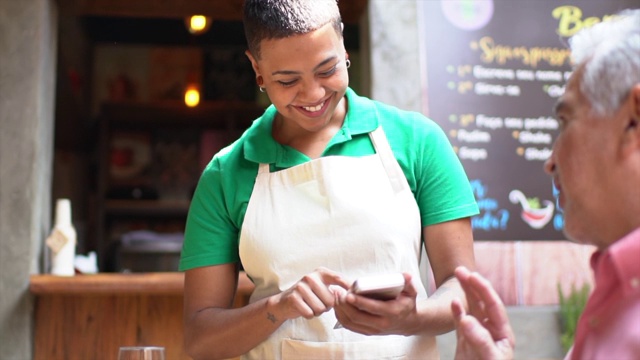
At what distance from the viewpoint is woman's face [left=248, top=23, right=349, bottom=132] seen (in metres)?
2.02

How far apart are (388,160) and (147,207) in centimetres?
411

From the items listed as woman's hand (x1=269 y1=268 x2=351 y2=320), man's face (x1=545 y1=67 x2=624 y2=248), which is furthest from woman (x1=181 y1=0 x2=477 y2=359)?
man's face (x1=545 y1=67 x2=624 y2=248)

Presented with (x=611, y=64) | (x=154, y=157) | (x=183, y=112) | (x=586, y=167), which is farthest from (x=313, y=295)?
(x=154, y=157)

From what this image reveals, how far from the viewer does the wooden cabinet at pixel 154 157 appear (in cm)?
604

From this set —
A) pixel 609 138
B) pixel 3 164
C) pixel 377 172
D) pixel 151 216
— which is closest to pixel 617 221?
pixel 609 138

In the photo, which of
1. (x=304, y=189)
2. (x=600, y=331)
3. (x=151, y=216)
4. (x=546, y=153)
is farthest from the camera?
(x=151, y=216)

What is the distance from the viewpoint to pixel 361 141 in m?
2.21

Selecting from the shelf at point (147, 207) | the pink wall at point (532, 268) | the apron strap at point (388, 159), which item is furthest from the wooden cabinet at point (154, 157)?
the apron strap at point (388, 159)

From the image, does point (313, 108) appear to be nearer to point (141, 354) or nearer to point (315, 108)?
point (315, 108)

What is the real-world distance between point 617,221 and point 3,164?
2633 millimetres

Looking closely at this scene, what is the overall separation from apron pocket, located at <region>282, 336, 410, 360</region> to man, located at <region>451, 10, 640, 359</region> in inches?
24.4

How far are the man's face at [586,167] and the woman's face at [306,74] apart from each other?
0.70m

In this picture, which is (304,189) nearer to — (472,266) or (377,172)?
(377,172)

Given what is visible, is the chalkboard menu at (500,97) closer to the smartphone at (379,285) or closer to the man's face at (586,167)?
the smartphone at (379,285)
